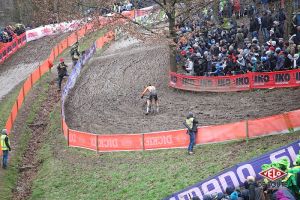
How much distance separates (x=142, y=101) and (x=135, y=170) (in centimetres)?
828

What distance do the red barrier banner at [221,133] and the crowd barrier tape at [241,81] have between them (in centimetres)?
624

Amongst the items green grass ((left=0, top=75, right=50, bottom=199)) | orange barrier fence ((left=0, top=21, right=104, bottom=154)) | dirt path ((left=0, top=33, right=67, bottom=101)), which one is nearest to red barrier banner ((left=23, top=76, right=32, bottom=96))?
orange barrier fence ((left=0, top=21, right=104, bottom=154))

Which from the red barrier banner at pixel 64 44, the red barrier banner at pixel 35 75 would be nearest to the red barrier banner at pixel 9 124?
the red barrier banner at pixel 35 75

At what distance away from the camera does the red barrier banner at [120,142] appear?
83.9ft

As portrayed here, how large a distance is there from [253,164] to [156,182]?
463 centimetres

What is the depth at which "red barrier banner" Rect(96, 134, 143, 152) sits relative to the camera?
2556 centimetres

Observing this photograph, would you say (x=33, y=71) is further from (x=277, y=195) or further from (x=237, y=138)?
(x=277, y=195)

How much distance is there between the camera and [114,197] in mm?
22734

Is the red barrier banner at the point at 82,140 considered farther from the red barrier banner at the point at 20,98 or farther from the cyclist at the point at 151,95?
the red barrier banner at the point at 20,98

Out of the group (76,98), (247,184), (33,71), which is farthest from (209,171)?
(33,71)

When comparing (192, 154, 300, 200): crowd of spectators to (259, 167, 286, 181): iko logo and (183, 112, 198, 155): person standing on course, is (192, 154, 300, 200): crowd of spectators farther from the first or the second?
(183, 112, 198, 155): person standing on course

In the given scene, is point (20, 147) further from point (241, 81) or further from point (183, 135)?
point (241, 81)

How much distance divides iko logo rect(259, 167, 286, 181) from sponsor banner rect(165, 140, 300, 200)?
2165 millimetres

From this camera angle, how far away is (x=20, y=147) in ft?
97.1
